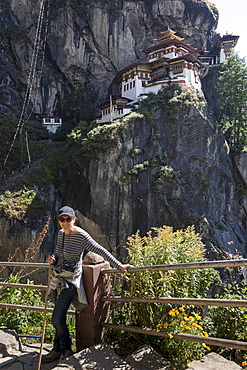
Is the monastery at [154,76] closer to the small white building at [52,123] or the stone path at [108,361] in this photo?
the small white building at [52,123]

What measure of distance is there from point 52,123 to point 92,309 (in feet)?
98.2

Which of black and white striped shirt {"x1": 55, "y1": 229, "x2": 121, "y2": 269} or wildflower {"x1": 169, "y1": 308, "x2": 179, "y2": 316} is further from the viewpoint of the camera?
black and white striped shirt {"x1": 55, "y1": 229, "x2": 121, "y2": 269}

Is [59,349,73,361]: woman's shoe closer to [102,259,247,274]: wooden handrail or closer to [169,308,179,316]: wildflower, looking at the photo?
[102,259,247,274]: wooden handrail

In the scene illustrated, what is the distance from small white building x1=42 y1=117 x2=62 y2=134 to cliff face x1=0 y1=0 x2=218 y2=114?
131 centimetres

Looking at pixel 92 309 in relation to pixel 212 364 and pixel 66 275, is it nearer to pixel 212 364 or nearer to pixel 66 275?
pixel 66 275

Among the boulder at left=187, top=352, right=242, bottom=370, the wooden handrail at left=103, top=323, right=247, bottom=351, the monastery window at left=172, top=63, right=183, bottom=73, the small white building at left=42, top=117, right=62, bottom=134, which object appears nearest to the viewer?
the wooden handrail at left=103, top=323, right=247, bottom=351

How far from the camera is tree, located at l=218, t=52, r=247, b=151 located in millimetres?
27406

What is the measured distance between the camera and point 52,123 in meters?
31.2

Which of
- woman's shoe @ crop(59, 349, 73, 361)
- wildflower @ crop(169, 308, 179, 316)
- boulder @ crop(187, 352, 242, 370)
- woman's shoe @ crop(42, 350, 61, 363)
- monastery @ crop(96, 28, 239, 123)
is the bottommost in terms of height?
woman's shoe @ crop(42, 350, 61, 363)

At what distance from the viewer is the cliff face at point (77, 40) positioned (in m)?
30.9

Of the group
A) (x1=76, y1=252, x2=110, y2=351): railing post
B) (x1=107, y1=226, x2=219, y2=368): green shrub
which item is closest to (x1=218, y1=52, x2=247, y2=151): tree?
(x1=107, y1=226, x2=219, y2=368): green shrub

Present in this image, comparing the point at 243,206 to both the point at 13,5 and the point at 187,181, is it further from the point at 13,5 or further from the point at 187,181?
the point at 13,5

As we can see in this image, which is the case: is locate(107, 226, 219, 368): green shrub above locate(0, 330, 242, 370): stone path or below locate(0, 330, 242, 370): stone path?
above

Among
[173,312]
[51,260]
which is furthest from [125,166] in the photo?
[173,312]
